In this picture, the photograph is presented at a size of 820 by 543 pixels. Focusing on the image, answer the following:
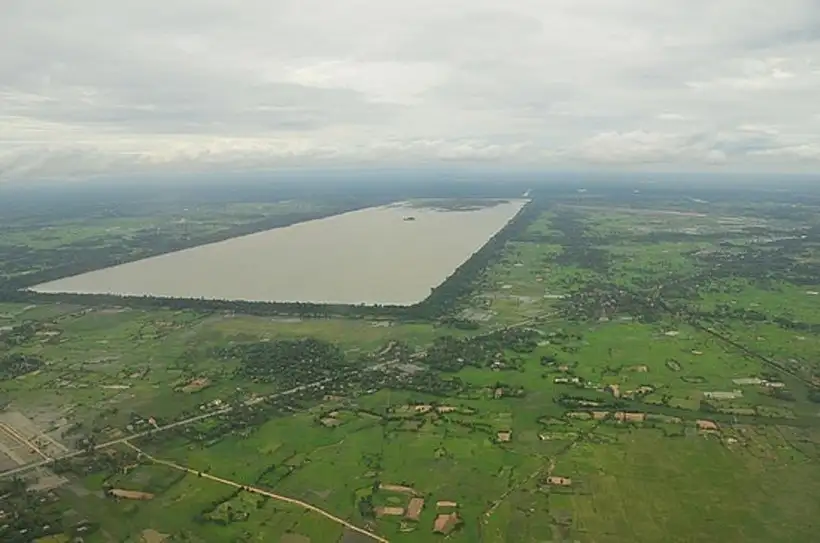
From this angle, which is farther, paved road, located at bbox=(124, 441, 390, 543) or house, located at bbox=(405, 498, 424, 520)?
house, located at bbox=(405, 498, 424, 520)

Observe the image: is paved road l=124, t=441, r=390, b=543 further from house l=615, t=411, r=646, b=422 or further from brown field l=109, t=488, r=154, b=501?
house l=615, t=411, r=646, b=422

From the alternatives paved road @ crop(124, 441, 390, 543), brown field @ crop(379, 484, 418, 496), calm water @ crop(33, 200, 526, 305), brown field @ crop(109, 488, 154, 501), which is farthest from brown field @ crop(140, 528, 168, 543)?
calm water @ crop(33, 200, 526, 305)

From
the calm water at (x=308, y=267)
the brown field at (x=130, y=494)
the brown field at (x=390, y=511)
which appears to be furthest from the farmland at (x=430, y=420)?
the calm water at (x=308, y=267)

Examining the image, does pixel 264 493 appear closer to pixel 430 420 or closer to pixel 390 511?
pixel 390 511

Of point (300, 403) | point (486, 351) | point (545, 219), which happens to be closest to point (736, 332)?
point (486, 351)

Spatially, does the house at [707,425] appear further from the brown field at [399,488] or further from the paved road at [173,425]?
the paved road at [173,425]
